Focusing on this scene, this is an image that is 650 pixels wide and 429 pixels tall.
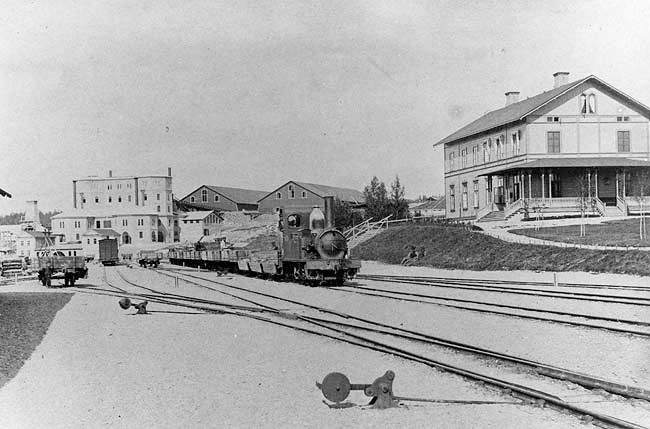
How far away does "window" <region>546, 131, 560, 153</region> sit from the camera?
42.9 m

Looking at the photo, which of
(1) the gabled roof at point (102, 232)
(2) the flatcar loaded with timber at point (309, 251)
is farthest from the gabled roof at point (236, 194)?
(2) the flatcar loaded with timber at point (309, 251)

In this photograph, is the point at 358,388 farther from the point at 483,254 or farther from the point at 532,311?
the point at 483,254

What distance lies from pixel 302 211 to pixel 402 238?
19638mm

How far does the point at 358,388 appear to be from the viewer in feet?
23.4

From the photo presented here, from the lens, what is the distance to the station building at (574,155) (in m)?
39.8

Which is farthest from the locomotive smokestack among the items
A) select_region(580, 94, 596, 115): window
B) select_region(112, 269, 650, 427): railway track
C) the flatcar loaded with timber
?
select_region(580, 94, 596, 115): window

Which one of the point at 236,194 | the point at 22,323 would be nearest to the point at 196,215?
the point at 236,194

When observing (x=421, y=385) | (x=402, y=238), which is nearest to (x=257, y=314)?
(x=421, y=385)

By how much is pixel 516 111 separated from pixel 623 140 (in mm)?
7437

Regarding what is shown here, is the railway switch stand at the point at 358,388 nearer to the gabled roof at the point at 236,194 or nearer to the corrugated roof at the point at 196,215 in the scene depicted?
the corrugated roof at the point at 196,215

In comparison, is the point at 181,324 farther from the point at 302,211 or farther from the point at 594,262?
the point at 594,262

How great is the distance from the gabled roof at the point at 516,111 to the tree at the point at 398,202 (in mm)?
5175

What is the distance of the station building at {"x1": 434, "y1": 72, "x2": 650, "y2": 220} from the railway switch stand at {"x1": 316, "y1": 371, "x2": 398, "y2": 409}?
109 ft

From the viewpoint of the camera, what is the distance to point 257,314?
15.6 m
